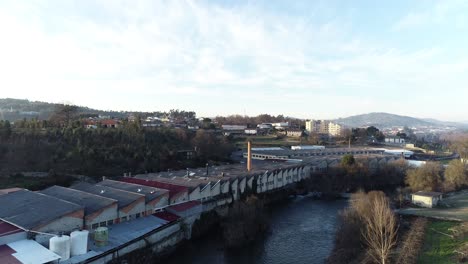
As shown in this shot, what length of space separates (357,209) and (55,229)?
15521 millimetres

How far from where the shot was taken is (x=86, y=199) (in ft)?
58.5

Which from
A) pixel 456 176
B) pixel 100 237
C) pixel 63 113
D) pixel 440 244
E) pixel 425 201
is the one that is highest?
pixel 63 113

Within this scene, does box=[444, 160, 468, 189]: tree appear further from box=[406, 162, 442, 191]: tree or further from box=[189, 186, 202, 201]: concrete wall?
box=[189, 186, 202, 201]: concrete wall

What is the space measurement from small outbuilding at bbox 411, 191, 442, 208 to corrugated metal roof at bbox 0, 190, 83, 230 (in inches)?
927

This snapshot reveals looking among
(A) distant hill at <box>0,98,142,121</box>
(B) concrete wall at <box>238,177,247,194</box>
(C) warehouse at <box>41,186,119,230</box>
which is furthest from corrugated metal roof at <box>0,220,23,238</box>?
(A) distant hill at <box>0,98,142,121</box>

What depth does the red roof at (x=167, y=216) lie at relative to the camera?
61.1ft

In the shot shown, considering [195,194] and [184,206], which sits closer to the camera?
[184,206]

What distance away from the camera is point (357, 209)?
19266 millimetres

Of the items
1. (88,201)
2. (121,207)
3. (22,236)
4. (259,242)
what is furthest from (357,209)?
(22,236)

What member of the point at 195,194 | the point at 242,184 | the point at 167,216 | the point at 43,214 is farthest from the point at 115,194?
the point at 242,184

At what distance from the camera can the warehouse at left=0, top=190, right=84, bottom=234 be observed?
46.8 ft

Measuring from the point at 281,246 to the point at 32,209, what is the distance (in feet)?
41.3

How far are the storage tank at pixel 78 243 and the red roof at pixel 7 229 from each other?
255 cm

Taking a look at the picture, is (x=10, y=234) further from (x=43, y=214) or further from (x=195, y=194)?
(x=195, y=194)
